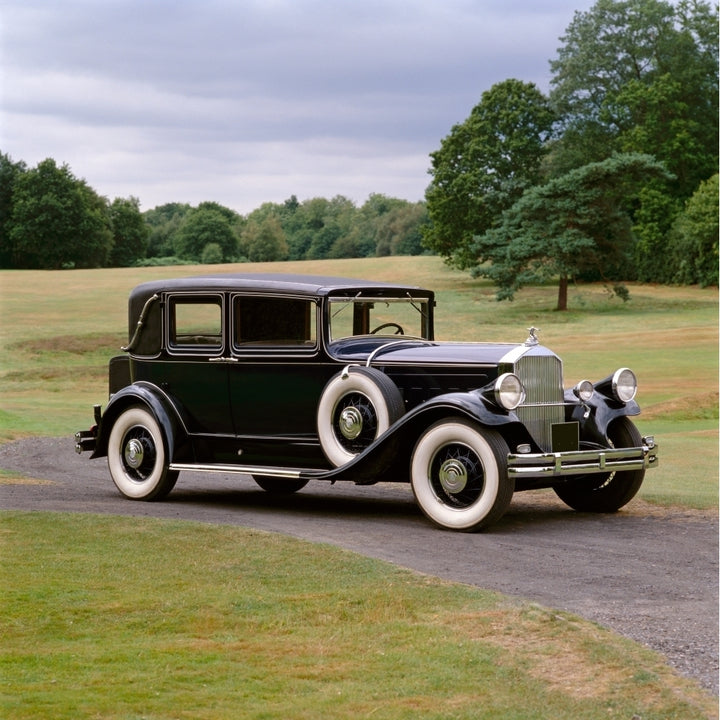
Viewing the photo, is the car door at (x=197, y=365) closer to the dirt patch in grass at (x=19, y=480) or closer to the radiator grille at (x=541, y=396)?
the dirt patch in grass at (x=19, y=480)

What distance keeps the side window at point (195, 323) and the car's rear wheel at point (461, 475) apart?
276 cm

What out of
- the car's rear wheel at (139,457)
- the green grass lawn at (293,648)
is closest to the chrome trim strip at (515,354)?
the green grass lawn at (293,648)

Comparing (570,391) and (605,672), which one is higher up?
(570,391)

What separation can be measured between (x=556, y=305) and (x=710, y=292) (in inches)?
287

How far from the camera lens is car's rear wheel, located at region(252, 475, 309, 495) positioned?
1305 cm

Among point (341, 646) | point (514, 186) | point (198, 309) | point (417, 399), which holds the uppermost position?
point (514, 186)

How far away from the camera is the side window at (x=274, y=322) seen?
11188mm

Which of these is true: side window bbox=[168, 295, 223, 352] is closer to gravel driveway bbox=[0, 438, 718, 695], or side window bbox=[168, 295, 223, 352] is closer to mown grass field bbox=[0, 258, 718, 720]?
gravel driveway bbox=[0, 438, 718, 695]

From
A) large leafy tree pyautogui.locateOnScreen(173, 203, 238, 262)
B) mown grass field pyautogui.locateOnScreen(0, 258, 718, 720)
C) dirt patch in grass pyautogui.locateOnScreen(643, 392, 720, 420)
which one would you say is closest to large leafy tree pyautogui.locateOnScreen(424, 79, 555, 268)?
large leafy tree pyautogui.locateOnScreen(173, 203, 238, 262)

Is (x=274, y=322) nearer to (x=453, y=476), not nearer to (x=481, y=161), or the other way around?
(x=453, y=476)

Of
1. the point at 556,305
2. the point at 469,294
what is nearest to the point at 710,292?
the point at 556,305

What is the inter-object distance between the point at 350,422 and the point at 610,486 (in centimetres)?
266

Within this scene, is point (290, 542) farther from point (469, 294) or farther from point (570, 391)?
point (469, 294)

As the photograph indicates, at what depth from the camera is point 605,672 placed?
604 cm
